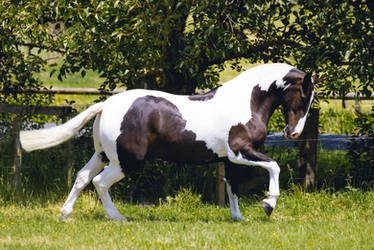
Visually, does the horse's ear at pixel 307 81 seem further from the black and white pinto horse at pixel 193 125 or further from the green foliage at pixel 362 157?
the green foliage at pixel 362 157

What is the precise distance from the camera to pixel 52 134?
21.0 ft

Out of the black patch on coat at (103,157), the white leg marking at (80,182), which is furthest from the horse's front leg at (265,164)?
the white leg marking at (80,182)

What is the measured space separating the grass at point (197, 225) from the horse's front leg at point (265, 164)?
10.1 inches

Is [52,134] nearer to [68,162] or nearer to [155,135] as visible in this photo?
[155,135]

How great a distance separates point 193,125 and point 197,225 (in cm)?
111

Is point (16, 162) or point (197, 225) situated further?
point (16, 162)

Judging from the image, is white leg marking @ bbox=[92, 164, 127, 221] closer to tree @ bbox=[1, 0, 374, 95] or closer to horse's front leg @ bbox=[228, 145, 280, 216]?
horse's front leg @ bbox=[228, 145, 280, 216]

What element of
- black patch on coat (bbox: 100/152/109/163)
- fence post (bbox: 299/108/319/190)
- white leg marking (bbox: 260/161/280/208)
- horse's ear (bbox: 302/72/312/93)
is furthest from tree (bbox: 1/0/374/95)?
white leg marking (bbox: 260/161/280/208)

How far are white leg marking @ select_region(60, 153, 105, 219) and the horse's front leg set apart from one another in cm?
158

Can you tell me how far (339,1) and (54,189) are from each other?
15.6ft

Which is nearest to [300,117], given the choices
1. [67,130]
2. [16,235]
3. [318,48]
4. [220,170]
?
[318,48]

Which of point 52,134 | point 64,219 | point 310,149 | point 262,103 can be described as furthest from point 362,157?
point 52,134

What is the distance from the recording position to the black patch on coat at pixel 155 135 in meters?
6.27

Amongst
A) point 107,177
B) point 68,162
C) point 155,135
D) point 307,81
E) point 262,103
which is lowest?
point 68,162
